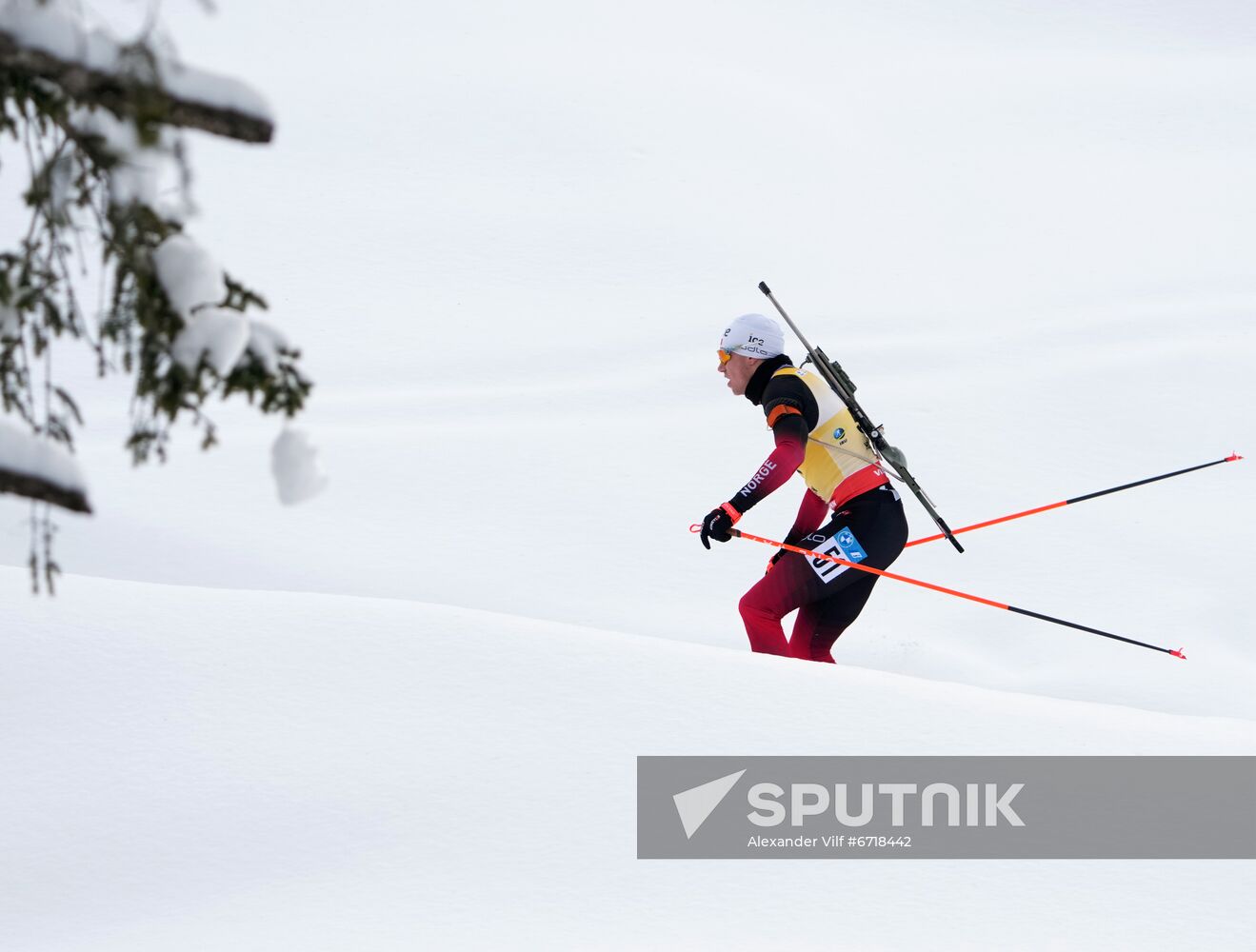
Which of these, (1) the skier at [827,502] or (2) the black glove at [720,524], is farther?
(1) the skier at [827,502]

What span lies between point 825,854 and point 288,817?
5.43 ft

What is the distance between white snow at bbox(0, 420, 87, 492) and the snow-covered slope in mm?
1721

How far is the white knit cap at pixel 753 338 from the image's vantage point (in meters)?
6.16

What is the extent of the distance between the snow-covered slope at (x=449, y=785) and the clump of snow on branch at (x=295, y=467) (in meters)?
1.56

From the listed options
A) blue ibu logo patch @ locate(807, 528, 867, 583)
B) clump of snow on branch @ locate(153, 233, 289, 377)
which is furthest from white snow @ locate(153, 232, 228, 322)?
blue ibu logo patch @ locate(807, 528, 867, 583)

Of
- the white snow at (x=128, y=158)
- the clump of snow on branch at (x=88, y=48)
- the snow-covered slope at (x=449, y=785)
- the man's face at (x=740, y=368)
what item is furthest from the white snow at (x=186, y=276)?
the man's face at (x=740, y=368)

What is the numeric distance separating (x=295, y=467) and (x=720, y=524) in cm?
334

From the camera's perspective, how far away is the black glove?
5.89 m

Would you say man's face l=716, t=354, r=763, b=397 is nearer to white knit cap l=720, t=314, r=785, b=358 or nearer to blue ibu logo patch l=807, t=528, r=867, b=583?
white knit cap l=720, t=314, r=785, b=358

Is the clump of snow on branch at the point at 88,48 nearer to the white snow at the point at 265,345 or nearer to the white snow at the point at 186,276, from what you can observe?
the white snow at the point at 186,276

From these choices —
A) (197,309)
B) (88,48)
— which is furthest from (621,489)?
(88,48)

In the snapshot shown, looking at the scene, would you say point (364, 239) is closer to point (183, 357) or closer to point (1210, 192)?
point (1210, 192)

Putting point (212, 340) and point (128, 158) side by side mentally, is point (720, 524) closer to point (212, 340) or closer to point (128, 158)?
point (212, 340)
